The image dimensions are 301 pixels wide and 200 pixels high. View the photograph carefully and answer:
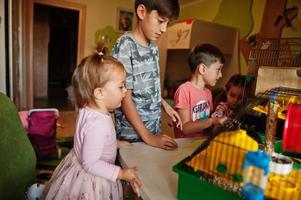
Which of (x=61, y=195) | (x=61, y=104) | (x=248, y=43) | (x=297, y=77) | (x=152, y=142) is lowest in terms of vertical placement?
(x=61, y=104)

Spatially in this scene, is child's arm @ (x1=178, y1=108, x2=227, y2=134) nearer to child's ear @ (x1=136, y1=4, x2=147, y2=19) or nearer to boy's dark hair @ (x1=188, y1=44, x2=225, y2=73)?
boy's dark hair @ (x1=188, y1=44, x2=225, y2=73)

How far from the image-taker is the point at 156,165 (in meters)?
0.65

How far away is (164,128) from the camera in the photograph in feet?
7.99

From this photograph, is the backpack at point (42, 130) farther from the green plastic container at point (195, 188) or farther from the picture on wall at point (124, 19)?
the picture on wall at point (124, 19)

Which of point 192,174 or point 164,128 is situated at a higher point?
point 192,174

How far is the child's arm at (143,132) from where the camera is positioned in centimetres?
78

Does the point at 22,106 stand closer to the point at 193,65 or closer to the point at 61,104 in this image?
the point at 61,104

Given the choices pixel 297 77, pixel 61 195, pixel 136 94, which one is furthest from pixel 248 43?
pixel 61 195

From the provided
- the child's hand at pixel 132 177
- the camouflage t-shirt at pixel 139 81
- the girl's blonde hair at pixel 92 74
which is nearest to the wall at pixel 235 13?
the camouflage t-shirt at pixel 139 81

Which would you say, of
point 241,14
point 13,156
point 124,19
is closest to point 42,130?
point 13,156

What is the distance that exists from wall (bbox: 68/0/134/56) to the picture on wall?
0.20ft

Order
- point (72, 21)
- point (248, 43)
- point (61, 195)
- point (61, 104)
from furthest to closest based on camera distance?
1. point (72, 21)
2. point (61, 104)
3. point (248, 43)
4. point (61, 195)

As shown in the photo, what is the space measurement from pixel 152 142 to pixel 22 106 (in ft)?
10.1

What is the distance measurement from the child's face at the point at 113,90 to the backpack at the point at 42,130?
4.35ft
